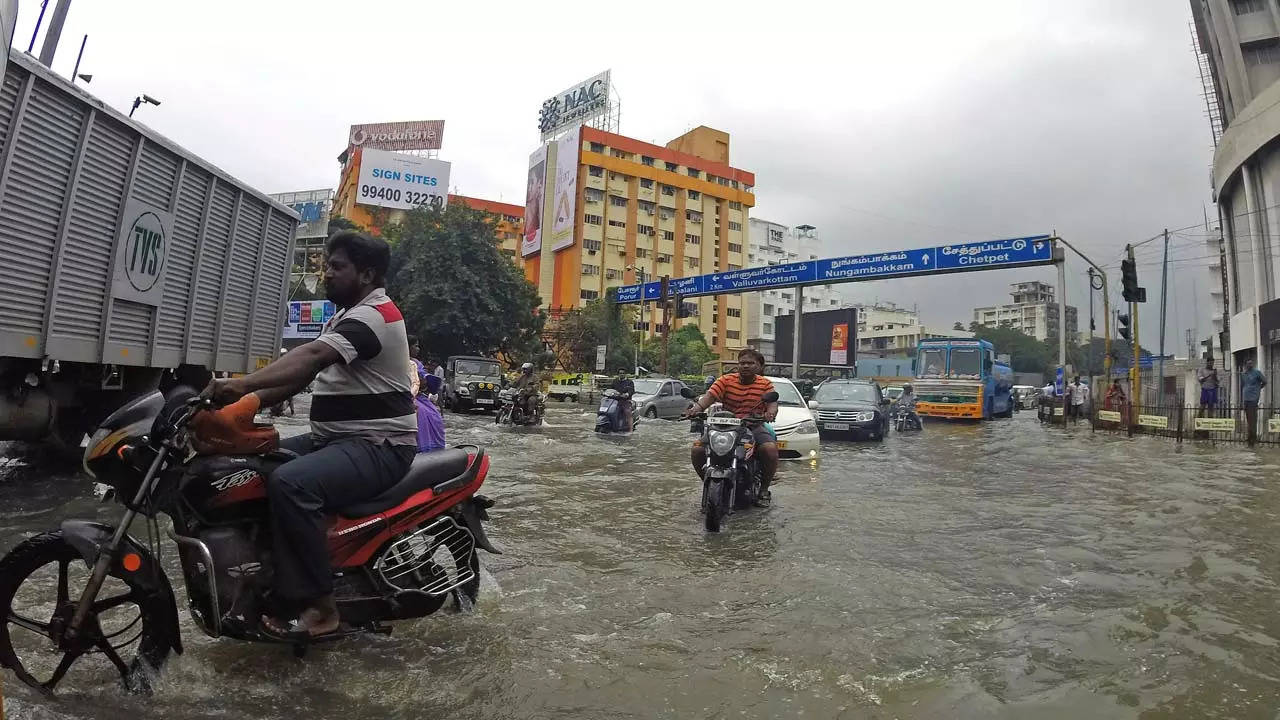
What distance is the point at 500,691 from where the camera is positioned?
292 cm

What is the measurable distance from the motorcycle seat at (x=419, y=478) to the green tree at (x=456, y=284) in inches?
1088

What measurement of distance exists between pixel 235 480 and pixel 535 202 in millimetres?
68468

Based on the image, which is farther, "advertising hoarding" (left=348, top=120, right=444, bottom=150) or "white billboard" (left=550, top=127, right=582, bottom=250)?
"advertising hoarding" (left=348, top=120, right=444, bottom=150)

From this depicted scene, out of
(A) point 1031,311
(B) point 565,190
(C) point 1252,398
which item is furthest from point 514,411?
(A) point 1031,311

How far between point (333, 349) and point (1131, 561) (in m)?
5.39

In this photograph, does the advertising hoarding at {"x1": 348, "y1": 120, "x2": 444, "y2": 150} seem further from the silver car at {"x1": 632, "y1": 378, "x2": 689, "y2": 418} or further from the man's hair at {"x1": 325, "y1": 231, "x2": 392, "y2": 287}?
the man's hair at {"x1": 325, "y1": 231, "x2": 392, "y2": 287}

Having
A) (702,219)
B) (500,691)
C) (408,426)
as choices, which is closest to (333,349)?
(408,426)

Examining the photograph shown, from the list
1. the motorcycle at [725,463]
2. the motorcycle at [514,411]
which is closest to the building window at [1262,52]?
the motorcycle at [514,411]

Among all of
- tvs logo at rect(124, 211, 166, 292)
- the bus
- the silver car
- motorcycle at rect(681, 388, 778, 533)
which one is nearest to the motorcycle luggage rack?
motorcycle at rect(681, 388, 778, 533)

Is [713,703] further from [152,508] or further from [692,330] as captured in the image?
[692,330]

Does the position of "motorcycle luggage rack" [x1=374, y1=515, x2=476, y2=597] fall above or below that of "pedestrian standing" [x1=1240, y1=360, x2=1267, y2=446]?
below

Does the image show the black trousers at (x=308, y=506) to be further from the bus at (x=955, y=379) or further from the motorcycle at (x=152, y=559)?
the bus at (x=955, y=379)

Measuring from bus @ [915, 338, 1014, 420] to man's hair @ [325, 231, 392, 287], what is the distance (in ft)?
67.6

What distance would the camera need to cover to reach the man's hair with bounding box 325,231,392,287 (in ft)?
10.0
